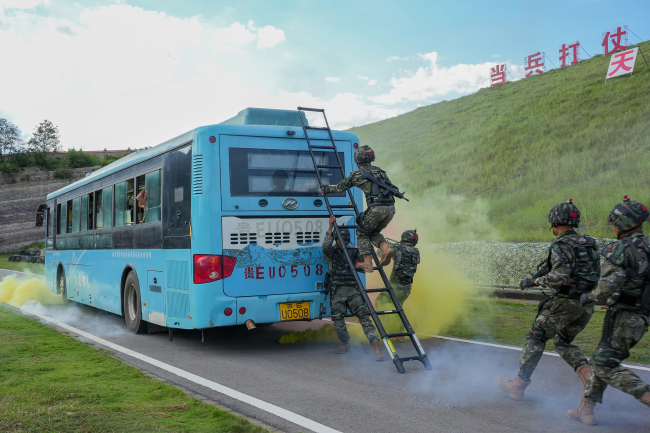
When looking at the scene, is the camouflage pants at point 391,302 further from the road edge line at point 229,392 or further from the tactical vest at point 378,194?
the road edge line at point 229,392

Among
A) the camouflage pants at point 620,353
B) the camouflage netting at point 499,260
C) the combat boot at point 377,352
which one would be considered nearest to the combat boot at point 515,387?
the camouflage pants at point 620,353

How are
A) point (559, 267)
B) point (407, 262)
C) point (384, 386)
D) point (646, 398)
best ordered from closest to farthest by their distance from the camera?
point (646, 398) → point (559, 267) → point (384, 386) → point (407, 262)

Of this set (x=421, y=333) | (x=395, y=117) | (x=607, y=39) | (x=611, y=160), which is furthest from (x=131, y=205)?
(x=395, y=117)

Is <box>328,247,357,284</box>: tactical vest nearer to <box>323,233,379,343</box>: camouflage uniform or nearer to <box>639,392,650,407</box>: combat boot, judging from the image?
<box>323,233,379,343</box>: camouflage uniform

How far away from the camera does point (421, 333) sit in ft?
31.5

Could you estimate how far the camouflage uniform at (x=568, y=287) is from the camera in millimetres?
4945

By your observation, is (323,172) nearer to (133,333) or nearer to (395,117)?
(133,333)

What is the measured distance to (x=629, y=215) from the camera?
4.50 meters

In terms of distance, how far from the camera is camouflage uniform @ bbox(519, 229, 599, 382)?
16.2 ft

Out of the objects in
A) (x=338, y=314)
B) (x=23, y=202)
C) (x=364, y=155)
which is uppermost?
(x=23, y=202)

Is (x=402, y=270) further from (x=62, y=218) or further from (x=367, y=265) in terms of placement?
(x=62, y=218)

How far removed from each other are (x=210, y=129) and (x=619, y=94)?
3749 cm

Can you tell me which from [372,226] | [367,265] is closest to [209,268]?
[367,265]

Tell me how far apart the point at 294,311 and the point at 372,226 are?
5.21 ft
